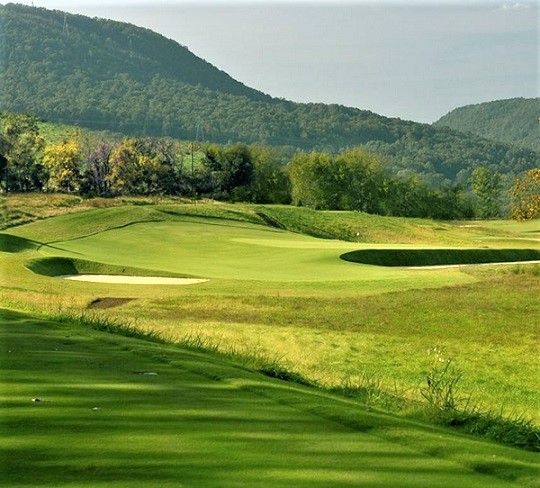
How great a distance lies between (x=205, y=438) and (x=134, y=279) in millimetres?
35129

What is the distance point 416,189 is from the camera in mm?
146750

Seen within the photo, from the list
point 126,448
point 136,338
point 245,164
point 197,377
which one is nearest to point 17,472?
point 126,448

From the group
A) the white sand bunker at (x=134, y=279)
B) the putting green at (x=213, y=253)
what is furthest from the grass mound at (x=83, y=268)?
the putting green at (x=213, y=253)

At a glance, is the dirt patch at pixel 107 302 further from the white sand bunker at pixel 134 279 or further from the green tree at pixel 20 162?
the green tree at pixel 20 162

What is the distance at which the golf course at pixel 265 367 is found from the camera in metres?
6.82

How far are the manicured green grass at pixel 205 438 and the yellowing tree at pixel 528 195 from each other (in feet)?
47.4

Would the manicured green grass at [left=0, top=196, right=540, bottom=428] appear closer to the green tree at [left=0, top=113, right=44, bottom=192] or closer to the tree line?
the green tree at [left=0, top=113, right=44, bottom=192]

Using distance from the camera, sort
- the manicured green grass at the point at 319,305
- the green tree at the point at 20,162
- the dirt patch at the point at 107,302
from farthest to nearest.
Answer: the green tree at the point at 20,162 < the dirt patch at the point at 107,302 < the manicured green grass at the point at 319,305

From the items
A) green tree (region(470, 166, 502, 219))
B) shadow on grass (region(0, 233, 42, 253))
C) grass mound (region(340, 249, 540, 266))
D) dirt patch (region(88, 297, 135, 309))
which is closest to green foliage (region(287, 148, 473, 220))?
green tree (region(470, 166, 502, 219))

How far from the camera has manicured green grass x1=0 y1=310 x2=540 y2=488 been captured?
6.35 metres

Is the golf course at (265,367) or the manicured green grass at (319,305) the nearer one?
the golf course at (265,367)

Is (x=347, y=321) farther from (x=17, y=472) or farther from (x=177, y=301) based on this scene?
(x=17, y=472)

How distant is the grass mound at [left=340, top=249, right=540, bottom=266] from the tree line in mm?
36969

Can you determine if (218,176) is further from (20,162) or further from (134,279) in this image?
(134,279)
